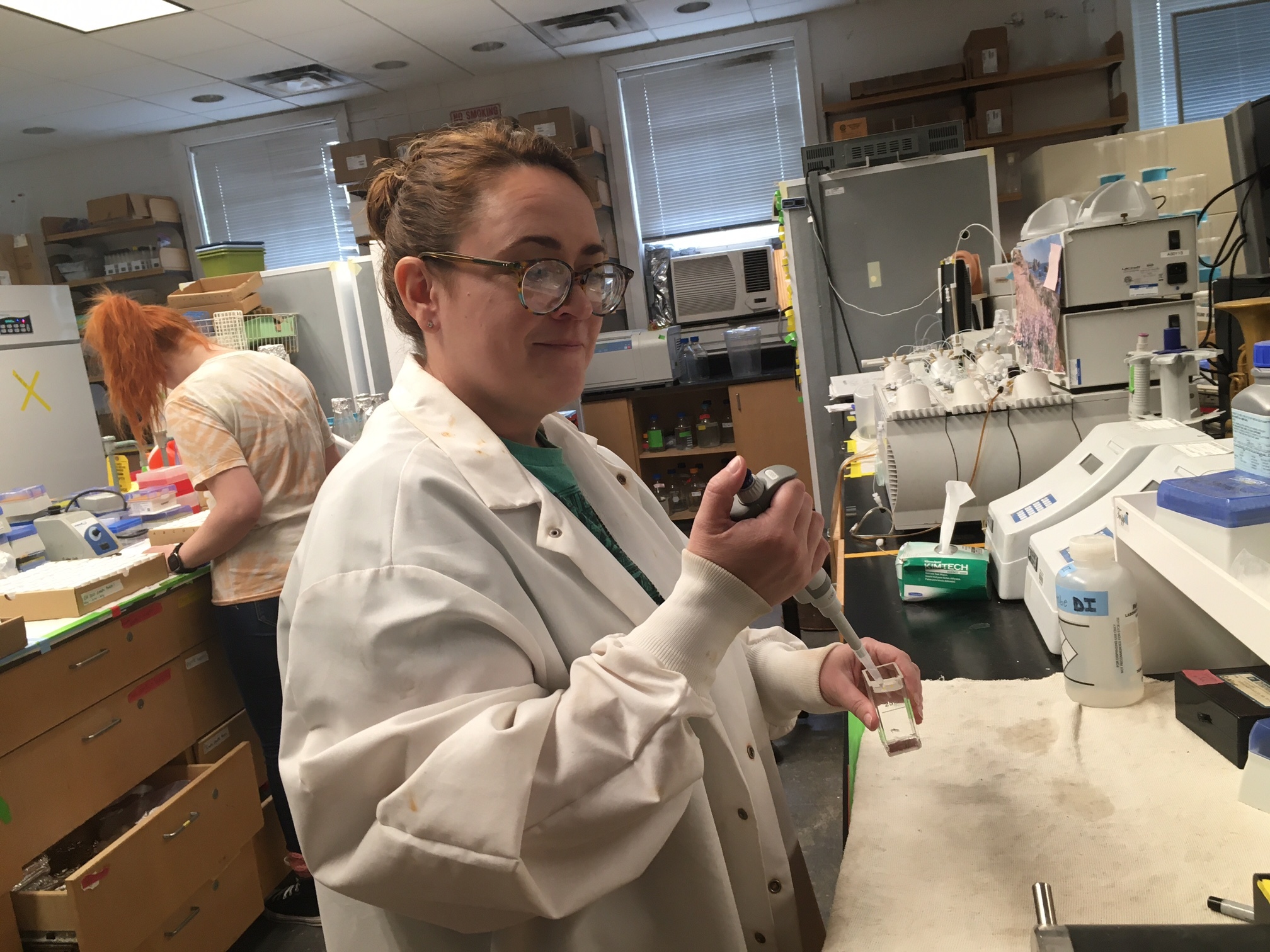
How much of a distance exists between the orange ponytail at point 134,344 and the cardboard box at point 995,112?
163 inches

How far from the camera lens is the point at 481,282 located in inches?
32.4

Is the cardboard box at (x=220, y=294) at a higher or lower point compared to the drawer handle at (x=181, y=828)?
higher

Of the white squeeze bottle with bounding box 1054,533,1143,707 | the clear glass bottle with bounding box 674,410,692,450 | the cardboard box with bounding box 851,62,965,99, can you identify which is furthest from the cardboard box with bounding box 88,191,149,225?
the white squeeze bottle with bounding box 1054,533,1143,707

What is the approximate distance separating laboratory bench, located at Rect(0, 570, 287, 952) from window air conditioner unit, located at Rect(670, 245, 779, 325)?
3.31 m

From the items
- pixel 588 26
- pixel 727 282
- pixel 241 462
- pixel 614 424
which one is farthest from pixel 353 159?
pixel 241 462

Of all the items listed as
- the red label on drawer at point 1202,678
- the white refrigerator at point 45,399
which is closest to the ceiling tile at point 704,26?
the white refrigerator at point 45,399

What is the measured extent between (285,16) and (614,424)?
101 inches

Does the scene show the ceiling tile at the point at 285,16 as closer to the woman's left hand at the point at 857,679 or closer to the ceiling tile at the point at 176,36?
the ceiling tile at the point at 176,36

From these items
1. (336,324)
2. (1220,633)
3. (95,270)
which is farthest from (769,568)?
(95,270)

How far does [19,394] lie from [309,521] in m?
4.41

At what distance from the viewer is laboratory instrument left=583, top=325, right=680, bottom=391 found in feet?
15.9

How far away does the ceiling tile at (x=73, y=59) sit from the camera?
4.03 m

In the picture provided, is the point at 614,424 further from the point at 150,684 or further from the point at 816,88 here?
the point at 150,684

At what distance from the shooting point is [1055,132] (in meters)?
4.52
